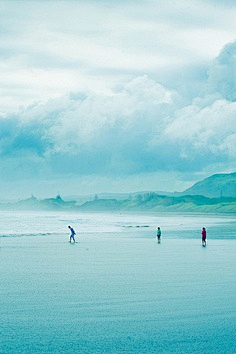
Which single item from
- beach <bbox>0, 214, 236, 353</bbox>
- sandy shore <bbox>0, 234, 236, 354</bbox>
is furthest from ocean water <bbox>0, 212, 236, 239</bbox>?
beach <bbox>0, 214, 236, 353</bbox>

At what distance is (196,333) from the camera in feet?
50.2

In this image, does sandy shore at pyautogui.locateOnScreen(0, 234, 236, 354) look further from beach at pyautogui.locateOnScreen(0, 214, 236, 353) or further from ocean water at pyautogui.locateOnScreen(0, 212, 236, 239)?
ocean water at pyautogui.locateOnScreen(0, 212, 236, 239)

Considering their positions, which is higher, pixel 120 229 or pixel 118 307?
pixel 120 229

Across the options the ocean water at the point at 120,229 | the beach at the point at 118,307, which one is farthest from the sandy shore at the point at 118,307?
the ocean water at the point at 120,229

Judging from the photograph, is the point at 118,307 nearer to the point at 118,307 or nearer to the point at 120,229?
the point at 118,307

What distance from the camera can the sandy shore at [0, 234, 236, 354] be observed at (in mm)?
14297

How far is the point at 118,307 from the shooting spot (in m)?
18.5

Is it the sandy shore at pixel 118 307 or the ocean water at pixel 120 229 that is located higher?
the ocean water at pixel 120 229

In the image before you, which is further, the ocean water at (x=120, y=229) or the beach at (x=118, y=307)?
the ocean water at (x=120, y=229)

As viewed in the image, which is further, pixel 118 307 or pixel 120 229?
pixel 120 229

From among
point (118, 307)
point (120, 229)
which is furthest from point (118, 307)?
point (120, 229)

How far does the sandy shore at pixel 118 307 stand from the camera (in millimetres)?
14297

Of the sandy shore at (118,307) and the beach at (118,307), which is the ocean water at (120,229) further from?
the beach at (118,307)

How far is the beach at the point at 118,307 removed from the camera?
14.3m
